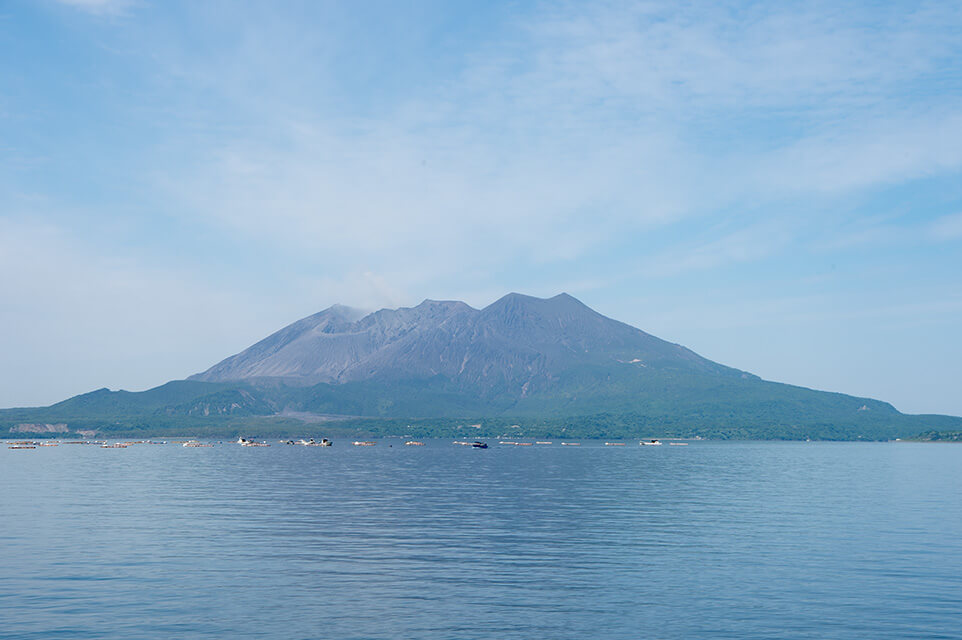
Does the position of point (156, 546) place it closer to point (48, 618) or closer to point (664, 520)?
point (48, 618)

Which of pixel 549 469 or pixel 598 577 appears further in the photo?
pixel 549 469

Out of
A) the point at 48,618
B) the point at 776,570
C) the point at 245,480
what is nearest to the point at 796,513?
the point at 776,570

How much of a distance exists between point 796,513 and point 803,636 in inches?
2152

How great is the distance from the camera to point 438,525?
79.8m

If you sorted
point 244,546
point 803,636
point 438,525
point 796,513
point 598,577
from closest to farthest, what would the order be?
point 803,636, point 598,577, point 244,546, point 438,525, point 796,513

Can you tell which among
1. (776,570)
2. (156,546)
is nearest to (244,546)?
(156,546)

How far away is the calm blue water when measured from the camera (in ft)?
142

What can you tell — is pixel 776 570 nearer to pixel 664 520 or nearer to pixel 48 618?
pixel 664 520

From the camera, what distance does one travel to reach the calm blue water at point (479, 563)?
43.3m

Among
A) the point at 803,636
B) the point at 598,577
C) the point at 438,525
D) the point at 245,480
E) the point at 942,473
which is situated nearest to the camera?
the point at 803,636

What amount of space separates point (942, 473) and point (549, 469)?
3280 inches

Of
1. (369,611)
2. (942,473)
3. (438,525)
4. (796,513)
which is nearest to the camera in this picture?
(369,611)

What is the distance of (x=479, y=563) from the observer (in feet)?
195

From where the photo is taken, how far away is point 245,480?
465 feet
